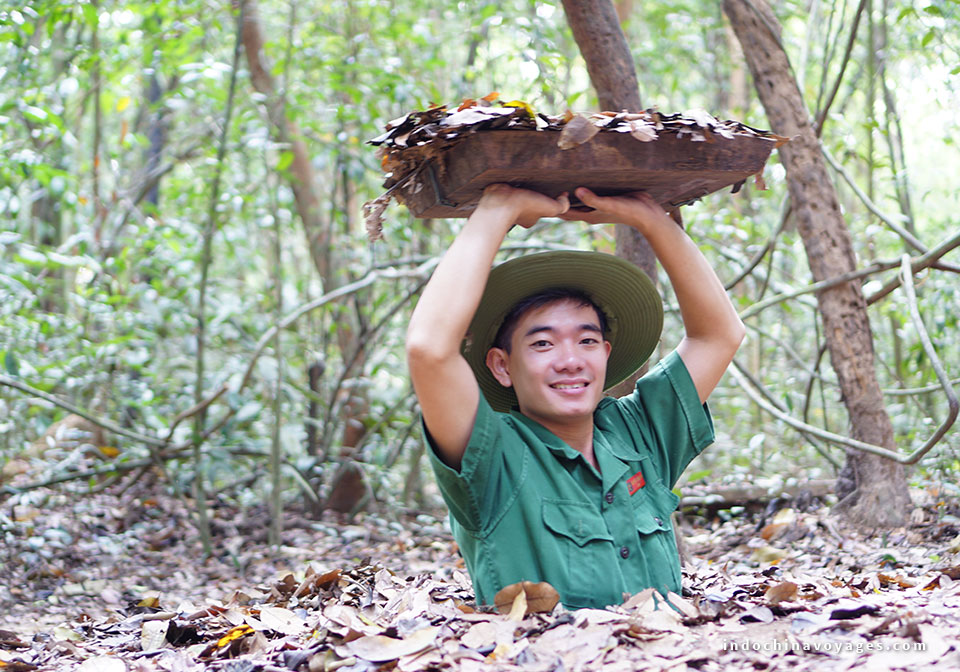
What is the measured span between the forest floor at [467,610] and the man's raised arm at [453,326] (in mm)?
430

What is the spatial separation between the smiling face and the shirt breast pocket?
0.72 ft

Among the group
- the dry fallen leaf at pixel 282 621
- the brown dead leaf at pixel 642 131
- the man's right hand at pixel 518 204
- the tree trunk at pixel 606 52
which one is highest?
the tree trunk at pixel 606 52

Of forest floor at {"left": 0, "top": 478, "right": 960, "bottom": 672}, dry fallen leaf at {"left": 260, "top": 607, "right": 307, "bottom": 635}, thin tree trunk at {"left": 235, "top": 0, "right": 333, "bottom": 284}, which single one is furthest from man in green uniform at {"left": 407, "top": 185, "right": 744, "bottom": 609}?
thin tree trunk at {"left": 235, "top": 0, "right": 333, "bottom": 284}

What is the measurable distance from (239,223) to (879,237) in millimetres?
4565

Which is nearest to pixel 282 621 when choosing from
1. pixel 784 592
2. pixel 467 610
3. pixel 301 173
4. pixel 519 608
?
pixel 467 610

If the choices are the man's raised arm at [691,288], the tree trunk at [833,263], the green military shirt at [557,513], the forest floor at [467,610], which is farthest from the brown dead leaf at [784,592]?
the tree trunk at [833,263]

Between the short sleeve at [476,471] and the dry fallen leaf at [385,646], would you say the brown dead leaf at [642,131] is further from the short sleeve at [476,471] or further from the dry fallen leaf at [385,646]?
the dry fallen leaf at [385,646]

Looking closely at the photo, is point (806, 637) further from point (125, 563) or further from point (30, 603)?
point (125, 563)

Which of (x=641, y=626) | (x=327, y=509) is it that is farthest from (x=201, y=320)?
(x=641, y=626)

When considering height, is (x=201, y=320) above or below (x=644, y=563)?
above

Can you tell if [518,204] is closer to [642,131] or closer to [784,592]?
[642,131]

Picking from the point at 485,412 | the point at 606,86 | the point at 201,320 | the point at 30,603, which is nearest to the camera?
the point at 485,412

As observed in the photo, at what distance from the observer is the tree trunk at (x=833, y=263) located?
3.50 m

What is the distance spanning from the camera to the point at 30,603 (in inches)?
144
